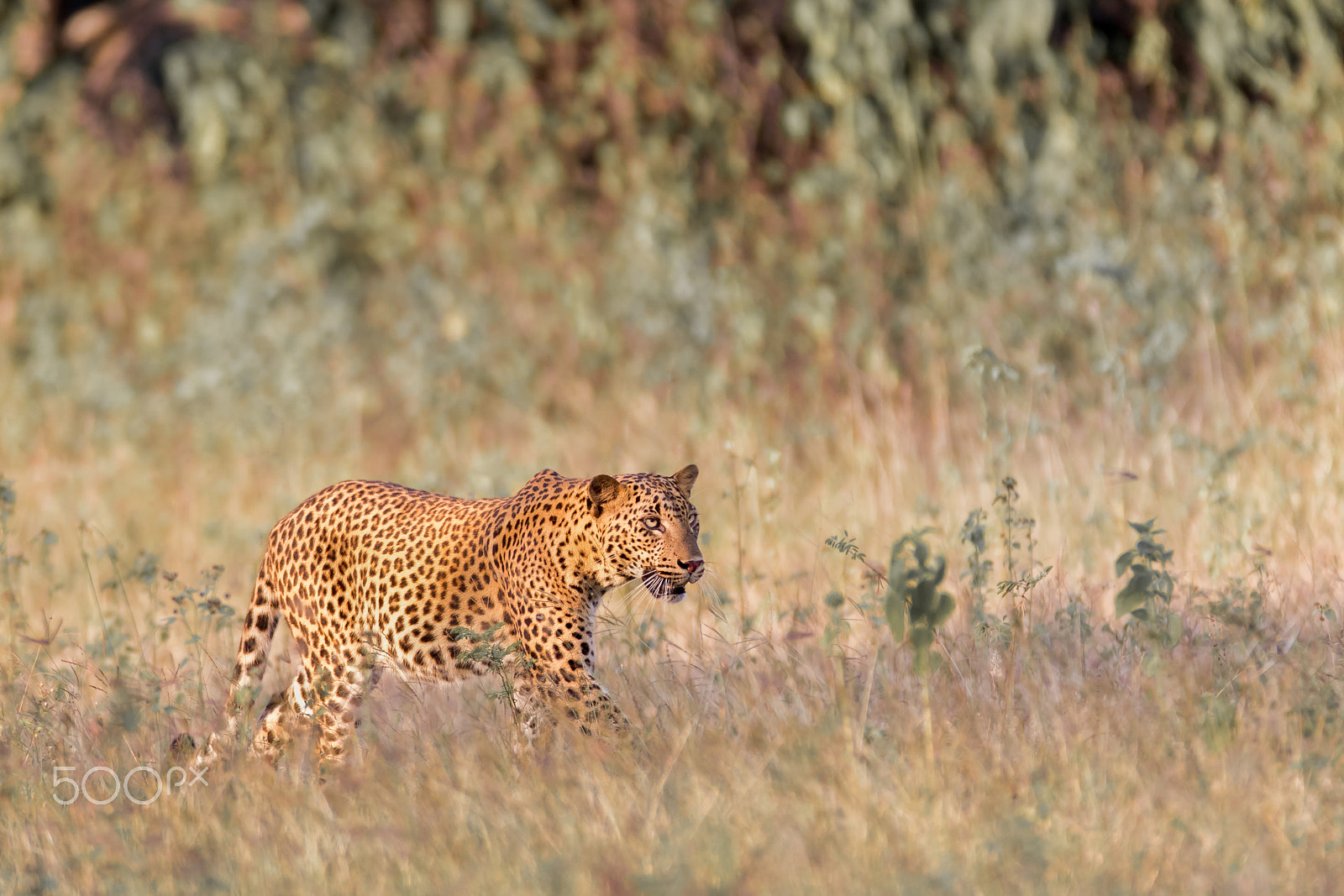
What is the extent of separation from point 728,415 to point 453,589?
134 inches

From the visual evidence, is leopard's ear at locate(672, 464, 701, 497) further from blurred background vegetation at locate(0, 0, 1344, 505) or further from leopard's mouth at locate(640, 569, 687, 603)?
blurred background vegetation at locate(0, 0, 1344, 505)

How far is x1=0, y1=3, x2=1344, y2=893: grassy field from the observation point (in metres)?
3.77

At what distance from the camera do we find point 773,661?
4773mm

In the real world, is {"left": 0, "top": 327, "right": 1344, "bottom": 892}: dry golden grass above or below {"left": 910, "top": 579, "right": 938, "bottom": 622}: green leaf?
below

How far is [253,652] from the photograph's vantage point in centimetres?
496

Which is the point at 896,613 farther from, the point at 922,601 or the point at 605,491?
the point at 605,491

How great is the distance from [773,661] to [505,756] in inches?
38.0

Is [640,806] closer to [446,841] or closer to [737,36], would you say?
[446,841]

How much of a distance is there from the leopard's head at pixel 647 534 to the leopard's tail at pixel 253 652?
119 centimetres

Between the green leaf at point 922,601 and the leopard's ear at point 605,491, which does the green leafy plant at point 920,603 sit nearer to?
the green leaf at point 922,601

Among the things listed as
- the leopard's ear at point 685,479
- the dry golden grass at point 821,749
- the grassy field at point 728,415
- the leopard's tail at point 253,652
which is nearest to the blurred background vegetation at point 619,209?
the grassy field at point 728,415

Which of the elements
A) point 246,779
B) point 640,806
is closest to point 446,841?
point 640,806

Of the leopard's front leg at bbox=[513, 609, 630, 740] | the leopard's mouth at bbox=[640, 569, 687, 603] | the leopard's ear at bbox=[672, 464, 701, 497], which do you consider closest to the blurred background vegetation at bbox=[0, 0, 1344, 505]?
the leopard's ear at bbox=[672, 464, 701, 497]

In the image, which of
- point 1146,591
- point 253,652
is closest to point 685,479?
point 1146,591
